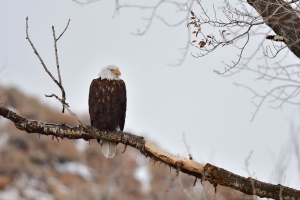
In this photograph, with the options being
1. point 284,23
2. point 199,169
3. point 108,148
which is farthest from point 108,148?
point 284,23

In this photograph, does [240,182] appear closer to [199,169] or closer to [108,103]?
[199,169]

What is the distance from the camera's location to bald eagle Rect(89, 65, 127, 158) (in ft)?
21.9

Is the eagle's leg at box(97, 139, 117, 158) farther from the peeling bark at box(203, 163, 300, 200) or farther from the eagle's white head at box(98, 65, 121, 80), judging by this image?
the peeling bark at box(203, 163, 300, 200)

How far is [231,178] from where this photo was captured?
5.17 m

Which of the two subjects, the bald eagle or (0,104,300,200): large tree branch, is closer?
(0,104,300,200): large tree branch

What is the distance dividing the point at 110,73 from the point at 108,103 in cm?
41

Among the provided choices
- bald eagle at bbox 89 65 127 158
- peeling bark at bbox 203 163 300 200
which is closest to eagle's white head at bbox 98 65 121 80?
bald eagle at bbox 89 65 127 158

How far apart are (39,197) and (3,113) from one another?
1407cm

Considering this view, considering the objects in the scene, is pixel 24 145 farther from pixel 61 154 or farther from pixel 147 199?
pixel 147 199

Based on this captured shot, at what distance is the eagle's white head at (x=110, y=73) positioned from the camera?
6992mm

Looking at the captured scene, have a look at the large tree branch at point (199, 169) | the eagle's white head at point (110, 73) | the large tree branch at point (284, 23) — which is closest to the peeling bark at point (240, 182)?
the large tree branch at point (199, 169)

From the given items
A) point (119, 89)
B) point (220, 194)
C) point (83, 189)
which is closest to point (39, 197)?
point (83, 189)

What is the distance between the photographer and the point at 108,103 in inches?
270

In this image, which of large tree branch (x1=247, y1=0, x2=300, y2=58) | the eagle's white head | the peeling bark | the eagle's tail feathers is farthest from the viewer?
the eagle's white head
